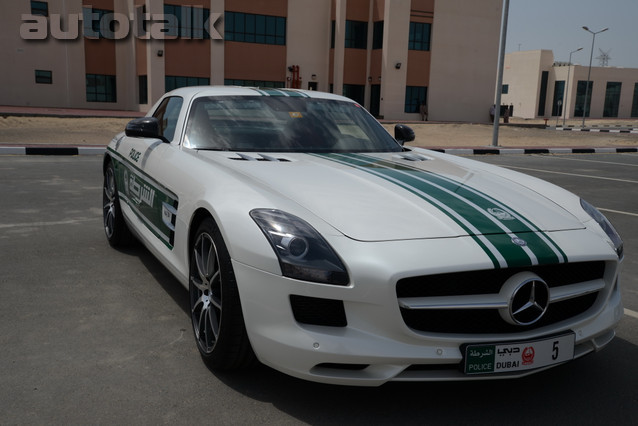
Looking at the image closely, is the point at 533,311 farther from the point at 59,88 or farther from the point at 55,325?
the point at 59,88

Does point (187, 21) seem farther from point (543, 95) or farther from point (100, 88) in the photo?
point (543, 95)

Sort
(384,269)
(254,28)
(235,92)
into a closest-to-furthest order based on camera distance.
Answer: (384,269)
(235,92)
(254,28)

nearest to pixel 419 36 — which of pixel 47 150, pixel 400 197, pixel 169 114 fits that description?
pixel 47 150

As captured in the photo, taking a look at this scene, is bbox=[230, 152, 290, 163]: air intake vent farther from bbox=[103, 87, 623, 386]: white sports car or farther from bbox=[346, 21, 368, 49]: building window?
bbox=[346, 21, 368, 49]: building window

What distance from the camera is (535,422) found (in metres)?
2.51

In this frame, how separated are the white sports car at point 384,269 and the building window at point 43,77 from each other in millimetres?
36064

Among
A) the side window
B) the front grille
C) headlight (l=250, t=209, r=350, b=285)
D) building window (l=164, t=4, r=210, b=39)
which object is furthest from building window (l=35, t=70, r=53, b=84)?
the front grille

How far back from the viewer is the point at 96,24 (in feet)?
120

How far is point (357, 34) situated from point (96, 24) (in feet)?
53.6

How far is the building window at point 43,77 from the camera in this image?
35.1 metres

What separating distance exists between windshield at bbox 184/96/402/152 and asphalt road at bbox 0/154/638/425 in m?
1.11

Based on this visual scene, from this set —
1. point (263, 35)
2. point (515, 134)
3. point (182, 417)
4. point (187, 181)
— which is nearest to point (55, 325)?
point (187, 181)

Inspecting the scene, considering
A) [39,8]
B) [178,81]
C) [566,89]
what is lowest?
[178,81]

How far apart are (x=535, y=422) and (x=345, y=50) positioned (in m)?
37.9
